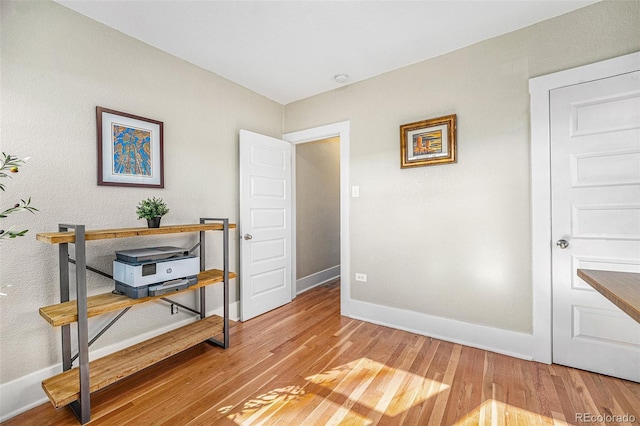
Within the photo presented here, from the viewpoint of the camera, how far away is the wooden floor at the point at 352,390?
1.59 m

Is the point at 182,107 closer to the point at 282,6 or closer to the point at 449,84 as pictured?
the point at 282,6

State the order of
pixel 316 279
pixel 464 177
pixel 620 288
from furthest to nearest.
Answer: pixel 316 279
pixel 464 177
pixel 620 288

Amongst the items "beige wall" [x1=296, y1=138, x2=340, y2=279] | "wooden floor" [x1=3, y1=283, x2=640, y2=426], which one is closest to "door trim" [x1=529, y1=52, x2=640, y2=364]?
"wooden floor" [x1=3, y1=283, x2=640, y2=426]

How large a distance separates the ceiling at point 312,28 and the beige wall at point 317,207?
1.33 m

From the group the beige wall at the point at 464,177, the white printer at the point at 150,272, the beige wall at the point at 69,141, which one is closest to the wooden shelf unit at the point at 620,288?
the beige wall at the point at 464,177

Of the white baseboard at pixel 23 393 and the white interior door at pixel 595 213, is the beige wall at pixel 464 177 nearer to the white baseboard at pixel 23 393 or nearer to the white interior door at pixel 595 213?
the white interior door at pixel 595 213

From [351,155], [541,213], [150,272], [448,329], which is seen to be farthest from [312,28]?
[448,329]

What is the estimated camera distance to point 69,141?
189cm

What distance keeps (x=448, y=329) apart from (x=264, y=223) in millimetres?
2067

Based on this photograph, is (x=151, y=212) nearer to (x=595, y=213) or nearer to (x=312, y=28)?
(x=312, y=28)

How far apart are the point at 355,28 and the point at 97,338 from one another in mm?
2861

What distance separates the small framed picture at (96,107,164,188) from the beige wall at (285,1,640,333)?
1.80m

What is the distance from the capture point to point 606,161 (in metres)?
1.90

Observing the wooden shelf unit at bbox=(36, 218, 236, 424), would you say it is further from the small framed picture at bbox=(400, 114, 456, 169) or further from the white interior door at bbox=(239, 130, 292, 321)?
the small framed picture at bbox=(400, 114, 456, 169)
